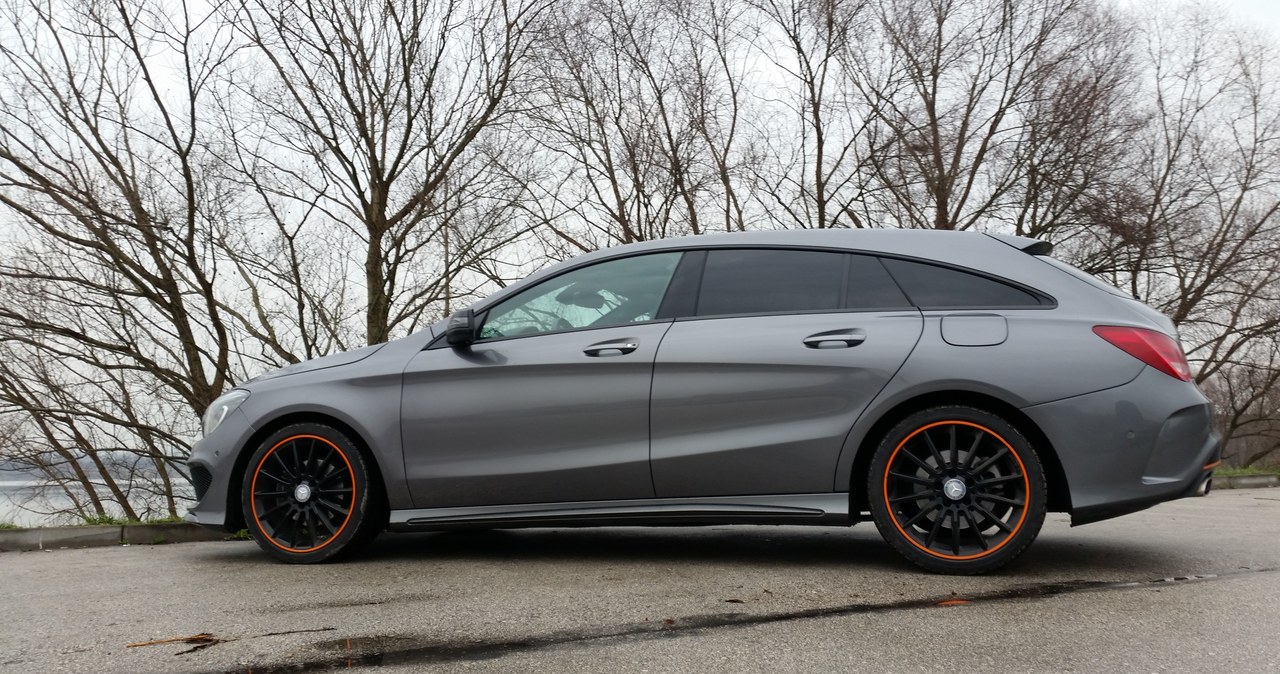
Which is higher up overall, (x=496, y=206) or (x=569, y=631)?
(x=496, y=206)

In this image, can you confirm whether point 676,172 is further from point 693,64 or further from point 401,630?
point 401,630

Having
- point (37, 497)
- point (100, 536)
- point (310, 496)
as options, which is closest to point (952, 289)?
point (310, 496)

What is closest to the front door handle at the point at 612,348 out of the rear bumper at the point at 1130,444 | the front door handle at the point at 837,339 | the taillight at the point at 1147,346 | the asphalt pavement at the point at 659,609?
the front door handle at the point at 837,339

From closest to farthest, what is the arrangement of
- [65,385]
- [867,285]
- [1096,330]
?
[1096,330], [867,285], [65,385]

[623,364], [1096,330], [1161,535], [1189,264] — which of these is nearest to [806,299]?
[623,364]

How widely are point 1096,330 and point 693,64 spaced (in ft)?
56.8

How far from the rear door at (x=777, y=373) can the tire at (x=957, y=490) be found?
24 centimetres

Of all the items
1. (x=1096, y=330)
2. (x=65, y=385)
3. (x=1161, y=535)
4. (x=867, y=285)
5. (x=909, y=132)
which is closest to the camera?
(x=1096, y=330)

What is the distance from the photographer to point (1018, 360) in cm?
414

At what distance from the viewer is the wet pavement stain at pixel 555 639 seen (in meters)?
2.95

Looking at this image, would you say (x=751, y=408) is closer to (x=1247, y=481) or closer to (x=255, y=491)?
(x=255, y=491)

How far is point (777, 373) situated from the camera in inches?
174

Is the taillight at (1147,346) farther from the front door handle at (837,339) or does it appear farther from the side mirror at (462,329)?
the side mirror at (462,329)

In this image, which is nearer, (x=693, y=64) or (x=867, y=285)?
(x=867, y=285)
